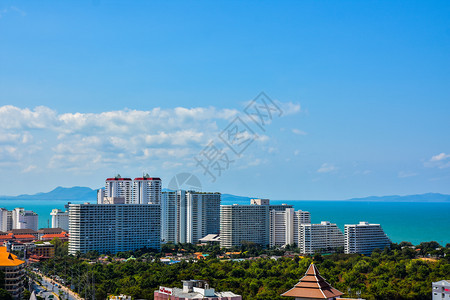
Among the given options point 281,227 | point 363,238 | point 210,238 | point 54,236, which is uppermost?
point 281,227

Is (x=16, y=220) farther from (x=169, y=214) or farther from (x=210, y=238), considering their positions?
(x=210, y=238)

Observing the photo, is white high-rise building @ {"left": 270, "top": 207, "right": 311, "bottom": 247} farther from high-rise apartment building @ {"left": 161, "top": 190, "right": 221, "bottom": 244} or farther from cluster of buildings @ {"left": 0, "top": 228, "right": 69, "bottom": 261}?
cluster of buildings @ {"left": 0, "top": 228, "right": 69, "bottom": 261}

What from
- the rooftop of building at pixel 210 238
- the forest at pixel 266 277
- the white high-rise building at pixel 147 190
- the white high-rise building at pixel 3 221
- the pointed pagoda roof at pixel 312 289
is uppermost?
the white high-rise building at pixel 147 190

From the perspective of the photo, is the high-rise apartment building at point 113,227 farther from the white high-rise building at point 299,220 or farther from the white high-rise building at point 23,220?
the white high-rise building at point 23,220

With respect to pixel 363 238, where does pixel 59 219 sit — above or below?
above

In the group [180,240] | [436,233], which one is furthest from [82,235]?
[436,233]

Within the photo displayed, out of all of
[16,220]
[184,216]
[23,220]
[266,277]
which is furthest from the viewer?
[16,220]

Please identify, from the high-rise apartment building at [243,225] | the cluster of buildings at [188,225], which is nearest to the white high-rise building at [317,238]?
the cluster of buildings at [188,225]

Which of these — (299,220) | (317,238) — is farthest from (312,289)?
(299,220)
